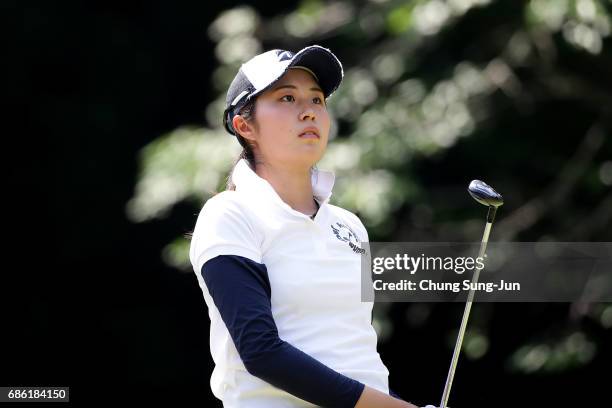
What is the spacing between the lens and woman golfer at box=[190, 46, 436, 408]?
1.72 metres

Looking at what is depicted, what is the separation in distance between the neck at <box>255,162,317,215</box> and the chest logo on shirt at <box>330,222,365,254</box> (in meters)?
0.06

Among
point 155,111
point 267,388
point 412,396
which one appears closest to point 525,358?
point 412,396

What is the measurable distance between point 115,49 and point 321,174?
4693 mm

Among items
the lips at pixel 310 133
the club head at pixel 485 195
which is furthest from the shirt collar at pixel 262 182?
the club head at pixel 485 195

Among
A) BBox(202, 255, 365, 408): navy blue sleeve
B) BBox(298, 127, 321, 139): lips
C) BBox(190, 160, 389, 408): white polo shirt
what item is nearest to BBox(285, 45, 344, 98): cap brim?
BBox(298, 127, 321, 139): lips

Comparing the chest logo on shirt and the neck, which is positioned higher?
the neck

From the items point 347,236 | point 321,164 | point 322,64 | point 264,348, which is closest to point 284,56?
point 322,64

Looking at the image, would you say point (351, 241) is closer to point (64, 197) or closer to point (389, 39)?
point (389, 39)

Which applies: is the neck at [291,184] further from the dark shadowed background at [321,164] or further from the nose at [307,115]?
the dark shadowed background at [321,164]

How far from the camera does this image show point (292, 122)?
1978 millimetres

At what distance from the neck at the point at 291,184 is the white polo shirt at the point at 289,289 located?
8cm

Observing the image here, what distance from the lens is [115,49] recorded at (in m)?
6.54

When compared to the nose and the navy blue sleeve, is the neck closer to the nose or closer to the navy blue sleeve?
the nose

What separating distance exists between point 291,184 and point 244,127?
0.47 feet
